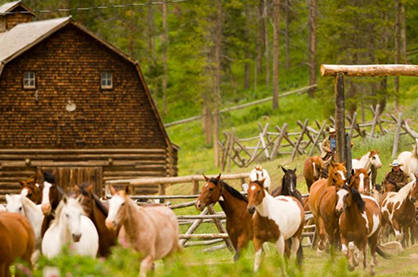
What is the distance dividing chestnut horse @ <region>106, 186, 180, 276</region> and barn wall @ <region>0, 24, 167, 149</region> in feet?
80.3

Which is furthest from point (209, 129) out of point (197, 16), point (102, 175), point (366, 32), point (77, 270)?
point (77, 270)

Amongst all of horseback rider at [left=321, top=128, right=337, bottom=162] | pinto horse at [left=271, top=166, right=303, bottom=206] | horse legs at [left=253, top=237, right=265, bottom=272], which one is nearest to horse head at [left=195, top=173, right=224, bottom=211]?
horse legs at [left=253, top=237, right=265, bottom=272]

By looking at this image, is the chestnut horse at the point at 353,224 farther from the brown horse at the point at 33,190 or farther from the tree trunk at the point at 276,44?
the tree trunk at the point at 276,44

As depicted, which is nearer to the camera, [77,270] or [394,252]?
[77,270]

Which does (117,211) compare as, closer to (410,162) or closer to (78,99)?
(410,162)

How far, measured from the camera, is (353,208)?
54.3 feet

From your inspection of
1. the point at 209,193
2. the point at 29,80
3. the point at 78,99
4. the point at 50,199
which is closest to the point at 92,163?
the point at 78,99

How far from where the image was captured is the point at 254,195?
1547cm

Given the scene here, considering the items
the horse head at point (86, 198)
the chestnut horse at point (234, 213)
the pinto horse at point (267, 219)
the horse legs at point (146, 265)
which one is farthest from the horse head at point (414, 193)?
the horse head at point (86, 198)

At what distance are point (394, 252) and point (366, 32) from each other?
27987mm

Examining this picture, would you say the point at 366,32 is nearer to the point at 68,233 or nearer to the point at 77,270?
the point at 68,233

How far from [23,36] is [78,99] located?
465 centimetres

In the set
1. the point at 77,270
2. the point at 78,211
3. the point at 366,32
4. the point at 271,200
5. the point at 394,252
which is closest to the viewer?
the point at 77,270

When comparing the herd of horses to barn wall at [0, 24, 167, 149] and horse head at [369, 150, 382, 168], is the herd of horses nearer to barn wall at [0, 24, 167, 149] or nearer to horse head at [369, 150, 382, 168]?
horse head at [369, 150, 382, 168]
